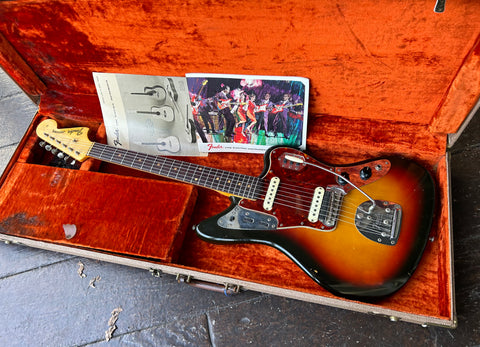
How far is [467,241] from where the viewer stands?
97 centimetres

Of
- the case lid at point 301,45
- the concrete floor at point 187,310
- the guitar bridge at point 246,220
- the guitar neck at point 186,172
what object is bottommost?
the concrete floor at point 187,310

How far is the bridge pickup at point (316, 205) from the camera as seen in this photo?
2.86 ft

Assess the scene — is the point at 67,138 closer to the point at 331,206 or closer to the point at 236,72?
the point at 236,72

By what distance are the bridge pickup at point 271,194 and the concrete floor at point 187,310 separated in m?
0.30

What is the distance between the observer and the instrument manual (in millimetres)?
917

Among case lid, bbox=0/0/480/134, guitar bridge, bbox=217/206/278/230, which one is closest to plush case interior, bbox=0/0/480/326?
case lid, bbox=0/0/480/134

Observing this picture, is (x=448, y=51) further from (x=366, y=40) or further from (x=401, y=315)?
(x=401, y=315)

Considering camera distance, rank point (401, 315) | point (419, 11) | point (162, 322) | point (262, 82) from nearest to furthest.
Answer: point (419, 11) → point (401, 315) → point (262, 82) → point (162, 322)

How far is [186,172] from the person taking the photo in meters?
0.99

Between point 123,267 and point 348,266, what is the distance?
70cm

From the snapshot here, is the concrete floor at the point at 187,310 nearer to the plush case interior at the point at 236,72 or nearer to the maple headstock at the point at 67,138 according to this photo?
the plush case interior at the point at 236,72

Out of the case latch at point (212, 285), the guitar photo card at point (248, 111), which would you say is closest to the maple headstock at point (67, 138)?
the guitar photo card at point (248, 111)

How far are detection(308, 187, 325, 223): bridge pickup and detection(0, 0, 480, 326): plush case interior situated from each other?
0.51ft

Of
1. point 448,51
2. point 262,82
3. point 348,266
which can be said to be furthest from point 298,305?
point 448,51
